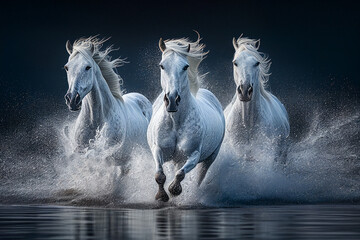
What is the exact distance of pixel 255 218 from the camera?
26.6 feet

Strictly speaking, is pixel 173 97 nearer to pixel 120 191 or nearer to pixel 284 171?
pixel 120 191

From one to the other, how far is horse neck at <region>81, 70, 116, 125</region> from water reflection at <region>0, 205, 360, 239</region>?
1848 mm

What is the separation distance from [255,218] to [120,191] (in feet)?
10.5

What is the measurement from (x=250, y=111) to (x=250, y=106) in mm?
70

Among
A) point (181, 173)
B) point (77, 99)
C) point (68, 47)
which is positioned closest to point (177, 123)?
point (181, 173)

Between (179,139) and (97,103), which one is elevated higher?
(97,103)

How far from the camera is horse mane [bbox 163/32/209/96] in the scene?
32.5ft

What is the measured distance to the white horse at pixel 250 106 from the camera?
11.4 m

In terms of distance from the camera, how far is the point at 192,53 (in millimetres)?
10484

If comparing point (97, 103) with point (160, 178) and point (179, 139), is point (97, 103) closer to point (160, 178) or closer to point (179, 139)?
point (179, 139)

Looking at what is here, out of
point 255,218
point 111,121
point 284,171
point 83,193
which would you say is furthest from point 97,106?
point 255,218

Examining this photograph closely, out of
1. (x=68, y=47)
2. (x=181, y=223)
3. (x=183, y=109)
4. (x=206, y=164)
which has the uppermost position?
(x=68, y=47)

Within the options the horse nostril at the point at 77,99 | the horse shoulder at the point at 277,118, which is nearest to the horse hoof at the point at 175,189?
the horse nostril at the point at 77,99

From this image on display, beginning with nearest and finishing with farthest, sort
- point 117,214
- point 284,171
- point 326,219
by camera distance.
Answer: point 326,219, point 117,214, point 284,171
